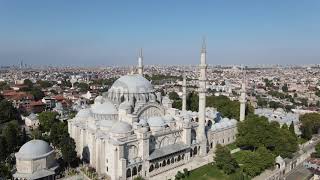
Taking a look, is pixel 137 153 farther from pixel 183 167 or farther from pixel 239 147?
pixel 239 147

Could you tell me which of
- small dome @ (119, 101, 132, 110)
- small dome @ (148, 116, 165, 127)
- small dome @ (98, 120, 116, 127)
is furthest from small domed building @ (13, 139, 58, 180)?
small dome @ (148, 116, 165, 127)

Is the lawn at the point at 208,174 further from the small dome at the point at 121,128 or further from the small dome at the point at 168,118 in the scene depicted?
the small dome at the point at 121,128

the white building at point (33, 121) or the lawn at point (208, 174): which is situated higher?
the white building at point (33, 121)

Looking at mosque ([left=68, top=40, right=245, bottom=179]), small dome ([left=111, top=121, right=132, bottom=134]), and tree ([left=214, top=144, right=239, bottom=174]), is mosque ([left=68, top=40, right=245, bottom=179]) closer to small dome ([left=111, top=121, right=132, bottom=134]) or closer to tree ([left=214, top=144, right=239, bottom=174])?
small dome ([left=111, top=121, right=132, bottom=134])

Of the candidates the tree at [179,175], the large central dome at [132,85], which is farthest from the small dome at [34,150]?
the tree at [179,175]

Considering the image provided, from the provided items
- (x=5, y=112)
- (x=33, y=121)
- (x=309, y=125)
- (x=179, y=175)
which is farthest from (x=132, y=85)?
(x=309, y=125)
